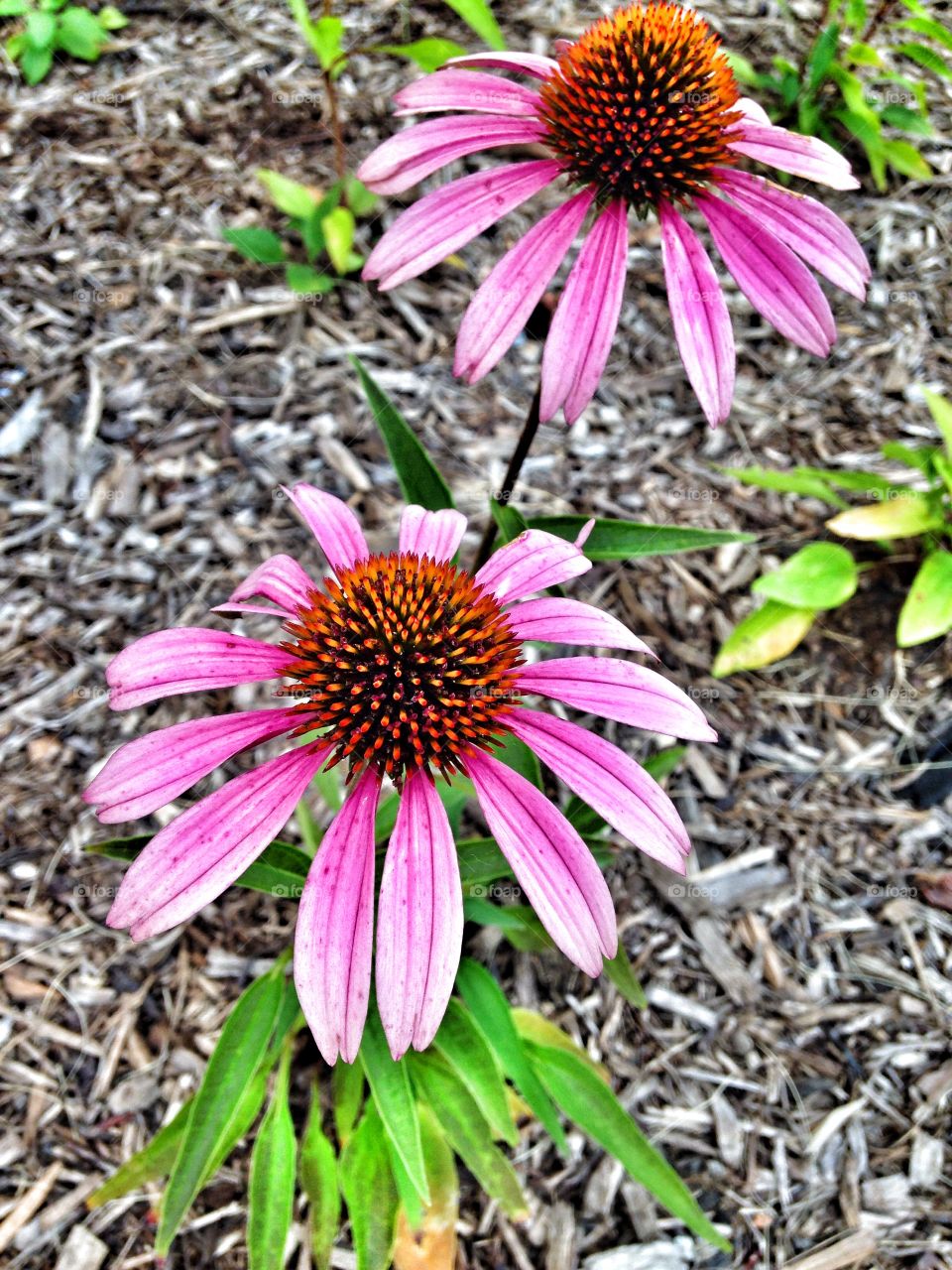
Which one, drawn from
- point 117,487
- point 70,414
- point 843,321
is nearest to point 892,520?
point 843,321

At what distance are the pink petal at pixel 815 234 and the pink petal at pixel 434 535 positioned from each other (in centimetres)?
68

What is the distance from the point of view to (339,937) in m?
1.24

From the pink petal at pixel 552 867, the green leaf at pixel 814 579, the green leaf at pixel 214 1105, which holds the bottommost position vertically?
the green leaf at pixel 214 1105

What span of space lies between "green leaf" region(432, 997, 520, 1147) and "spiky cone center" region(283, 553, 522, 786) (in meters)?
0.49

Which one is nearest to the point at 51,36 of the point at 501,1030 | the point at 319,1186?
the point at 501,1030

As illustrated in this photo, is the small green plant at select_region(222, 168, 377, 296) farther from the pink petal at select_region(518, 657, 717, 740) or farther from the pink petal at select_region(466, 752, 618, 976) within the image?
the pink petal at select_region(466, 752, 618, 976)

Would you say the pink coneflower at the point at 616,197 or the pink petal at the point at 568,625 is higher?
the pink coneflower at the point at 616,197

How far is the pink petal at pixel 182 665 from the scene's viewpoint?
4.29 ft

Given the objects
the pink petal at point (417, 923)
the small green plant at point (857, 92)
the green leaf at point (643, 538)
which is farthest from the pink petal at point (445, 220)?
the small green plant at point (857, 92)

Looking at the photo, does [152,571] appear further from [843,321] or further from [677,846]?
[843,321]

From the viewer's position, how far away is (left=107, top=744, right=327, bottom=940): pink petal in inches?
47.3

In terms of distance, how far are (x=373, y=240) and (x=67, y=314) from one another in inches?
36.2

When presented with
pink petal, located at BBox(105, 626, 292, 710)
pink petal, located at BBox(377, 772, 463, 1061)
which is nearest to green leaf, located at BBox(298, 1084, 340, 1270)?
pink petal, located at BBox(377, 772, 463, 1061)

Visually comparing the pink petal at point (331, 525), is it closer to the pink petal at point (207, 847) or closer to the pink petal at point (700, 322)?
the pink petal at point (207, 847)
